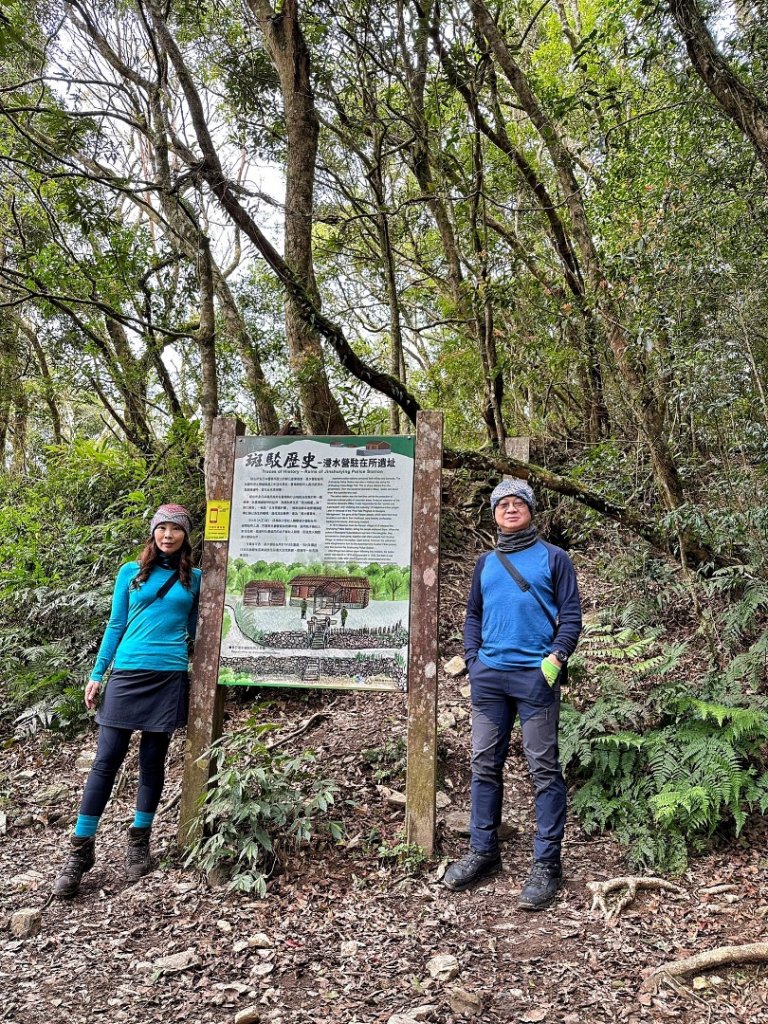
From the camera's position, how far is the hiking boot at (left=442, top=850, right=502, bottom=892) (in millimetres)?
4078

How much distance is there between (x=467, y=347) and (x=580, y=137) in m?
3.95

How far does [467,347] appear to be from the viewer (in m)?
13.1

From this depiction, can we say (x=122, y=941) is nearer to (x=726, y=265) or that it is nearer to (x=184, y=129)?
(x=726, y=265)

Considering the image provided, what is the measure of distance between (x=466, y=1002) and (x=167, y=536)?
3209 mm

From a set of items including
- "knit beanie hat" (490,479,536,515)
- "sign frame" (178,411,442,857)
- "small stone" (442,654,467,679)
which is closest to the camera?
"knit beanie hat" (490,479,536,515)

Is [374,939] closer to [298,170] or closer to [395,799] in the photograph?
[395,799]

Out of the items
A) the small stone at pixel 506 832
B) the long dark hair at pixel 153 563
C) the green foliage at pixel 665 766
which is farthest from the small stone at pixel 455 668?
the long dark hair at pixel 153 563

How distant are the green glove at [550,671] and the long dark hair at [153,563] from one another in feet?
8.12

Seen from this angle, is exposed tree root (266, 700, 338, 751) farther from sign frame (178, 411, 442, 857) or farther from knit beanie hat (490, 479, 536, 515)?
knit beanie hat (490, 479, 536, 515)

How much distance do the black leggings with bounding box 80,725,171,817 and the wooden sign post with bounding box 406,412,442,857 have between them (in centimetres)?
168

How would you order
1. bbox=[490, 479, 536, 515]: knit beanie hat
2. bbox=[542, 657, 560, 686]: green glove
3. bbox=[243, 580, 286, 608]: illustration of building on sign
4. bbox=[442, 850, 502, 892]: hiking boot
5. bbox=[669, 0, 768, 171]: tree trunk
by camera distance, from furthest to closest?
bbox=[669, 0, 768, 171]: tree trunk → bbox=[243, 580, 286, 608]: illustration of building on sign → bbox=[490, 479, 536, 515]: knit beanie hat → bbox=[442, 850, 502, 892]: hiking boot → bbox=[542, 657, 560, 686]: green glove

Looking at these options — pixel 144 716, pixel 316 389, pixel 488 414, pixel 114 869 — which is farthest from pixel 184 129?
pixel 114 869

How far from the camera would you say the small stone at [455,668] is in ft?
23.4

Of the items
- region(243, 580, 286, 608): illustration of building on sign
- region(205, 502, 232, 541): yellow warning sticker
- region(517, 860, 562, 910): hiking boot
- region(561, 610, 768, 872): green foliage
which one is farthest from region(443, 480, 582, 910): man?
region(205, 502, 232, 541): yellow warning sticker
